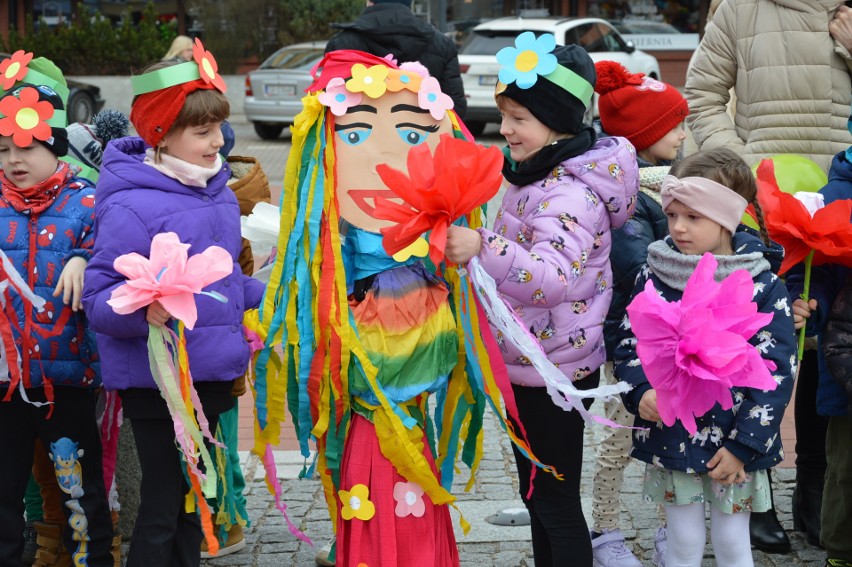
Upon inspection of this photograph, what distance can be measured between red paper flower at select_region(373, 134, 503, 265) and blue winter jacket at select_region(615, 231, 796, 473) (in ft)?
2.64

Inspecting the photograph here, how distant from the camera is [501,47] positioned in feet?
56.4

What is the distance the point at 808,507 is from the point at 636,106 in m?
1.67

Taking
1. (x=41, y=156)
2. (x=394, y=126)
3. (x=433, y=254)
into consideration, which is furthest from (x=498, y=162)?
(x=41, y=156)

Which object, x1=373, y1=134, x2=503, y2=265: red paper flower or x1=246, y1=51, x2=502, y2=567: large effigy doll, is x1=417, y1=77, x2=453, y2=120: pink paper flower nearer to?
x1=246, y1=51, x2=502, y2=567: large effigy doll

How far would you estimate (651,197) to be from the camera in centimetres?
397

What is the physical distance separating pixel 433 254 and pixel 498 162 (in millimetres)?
308

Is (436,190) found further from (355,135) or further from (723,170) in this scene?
(723,170)

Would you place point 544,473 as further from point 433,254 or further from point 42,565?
point 42,565

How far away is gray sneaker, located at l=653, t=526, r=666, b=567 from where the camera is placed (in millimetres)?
3980

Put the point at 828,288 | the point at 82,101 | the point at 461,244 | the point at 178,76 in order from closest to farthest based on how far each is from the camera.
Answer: the point at 461,244, the point at 178,76, the point at 828,288, the point at 82,101

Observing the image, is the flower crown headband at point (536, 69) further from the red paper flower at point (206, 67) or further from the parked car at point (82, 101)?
the parked car at point (82, 101)

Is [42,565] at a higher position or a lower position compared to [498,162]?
lower

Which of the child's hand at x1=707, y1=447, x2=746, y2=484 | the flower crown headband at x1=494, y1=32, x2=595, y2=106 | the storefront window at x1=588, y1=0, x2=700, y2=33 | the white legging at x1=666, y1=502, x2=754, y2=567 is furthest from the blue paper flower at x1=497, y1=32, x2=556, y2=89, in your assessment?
the storefront window at x1=588, y1=0, x2=700, y2=33

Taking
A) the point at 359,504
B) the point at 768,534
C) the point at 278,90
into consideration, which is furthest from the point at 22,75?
the point at 278,90
